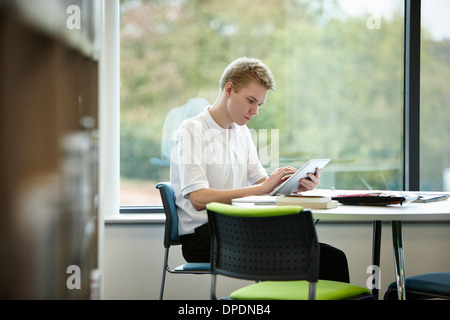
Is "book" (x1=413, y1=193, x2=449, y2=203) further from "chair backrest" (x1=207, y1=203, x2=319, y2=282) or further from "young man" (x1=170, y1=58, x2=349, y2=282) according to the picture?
"chair backrest" (x1=207, y1=203, x2=319, y2=282)

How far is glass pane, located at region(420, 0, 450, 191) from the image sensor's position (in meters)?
3.60

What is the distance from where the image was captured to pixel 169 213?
99.0 inches

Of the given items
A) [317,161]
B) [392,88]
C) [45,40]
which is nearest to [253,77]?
[317,161]

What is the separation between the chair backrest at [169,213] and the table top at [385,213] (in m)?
0.86

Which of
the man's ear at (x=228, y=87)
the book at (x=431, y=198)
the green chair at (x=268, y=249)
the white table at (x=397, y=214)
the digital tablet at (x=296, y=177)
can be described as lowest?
the green chair at (x=268, y=249)

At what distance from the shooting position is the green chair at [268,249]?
165cm

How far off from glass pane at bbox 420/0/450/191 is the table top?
177cm

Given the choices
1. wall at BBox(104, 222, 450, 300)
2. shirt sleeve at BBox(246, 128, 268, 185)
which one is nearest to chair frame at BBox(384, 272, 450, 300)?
shirt sleeve at BBox(246, 128, 268, 185)

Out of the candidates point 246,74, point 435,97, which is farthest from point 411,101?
point 246,74

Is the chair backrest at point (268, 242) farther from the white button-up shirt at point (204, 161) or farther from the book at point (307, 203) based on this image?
the white button-up shirt at point (204, 161)

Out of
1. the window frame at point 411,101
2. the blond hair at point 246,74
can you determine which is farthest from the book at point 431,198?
the window frame at point 411,101
